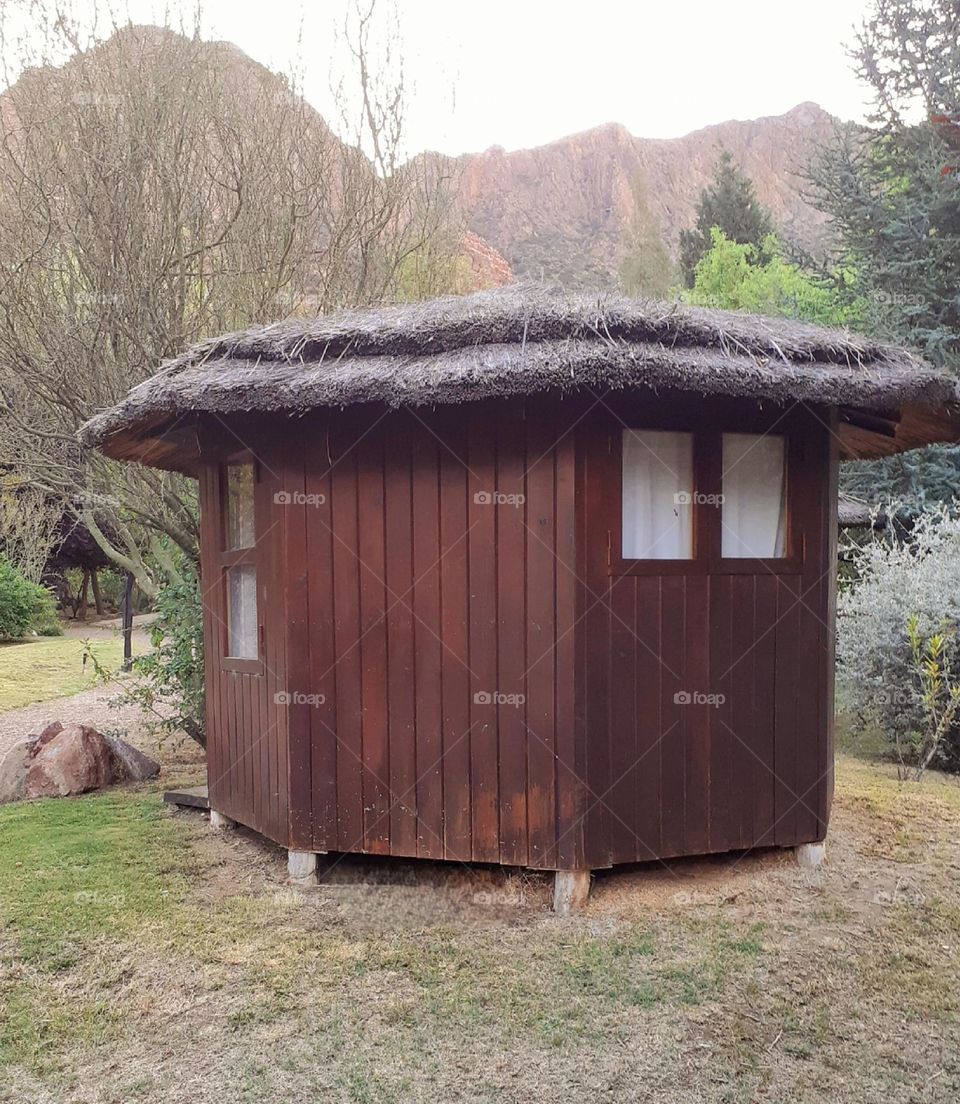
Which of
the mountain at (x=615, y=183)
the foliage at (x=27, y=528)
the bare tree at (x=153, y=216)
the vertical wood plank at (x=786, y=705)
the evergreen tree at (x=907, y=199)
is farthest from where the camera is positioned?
the mountain at (x=615, y=183)

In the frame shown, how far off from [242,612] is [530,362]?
2403 millimetres

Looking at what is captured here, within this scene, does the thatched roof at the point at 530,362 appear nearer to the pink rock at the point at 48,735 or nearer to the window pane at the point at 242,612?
the window pane at the point at 242,612

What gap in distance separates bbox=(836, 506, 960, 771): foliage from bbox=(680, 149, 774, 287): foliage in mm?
23006

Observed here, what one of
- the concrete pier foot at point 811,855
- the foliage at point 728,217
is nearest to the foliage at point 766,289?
the foliage at point 728,217

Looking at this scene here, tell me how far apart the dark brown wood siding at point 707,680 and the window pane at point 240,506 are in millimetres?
1970

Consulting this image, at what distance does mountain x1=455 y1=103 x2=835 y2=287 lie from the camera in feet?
178

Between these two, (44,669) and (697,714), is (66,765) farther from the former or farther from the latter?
(44,669)

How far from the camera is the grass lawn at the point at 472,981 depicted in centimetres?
296

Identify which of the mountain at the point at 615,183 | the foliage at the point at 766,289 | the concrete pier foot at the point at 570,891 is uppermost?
the mountain at the point at 615,183

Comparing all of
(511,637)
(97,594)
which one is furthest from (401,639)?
(97,594)

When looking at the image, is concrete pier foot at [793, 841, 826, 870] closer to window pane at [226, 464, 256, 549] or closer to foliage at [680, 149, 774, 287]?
window pane at [226, 464, 256, 549]

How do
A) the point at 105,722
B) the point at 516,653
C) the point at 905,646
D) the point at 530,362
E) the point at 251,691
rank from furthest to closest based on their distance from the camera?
the point at 105,722, the point at 905,646, the point at 251,691, the point at 516,653, the point at 530,362

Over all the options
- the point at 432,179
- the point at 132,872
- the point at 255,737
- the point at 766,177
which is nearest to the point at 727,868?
the point at 255,737

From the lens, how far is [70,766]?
6801 mm
